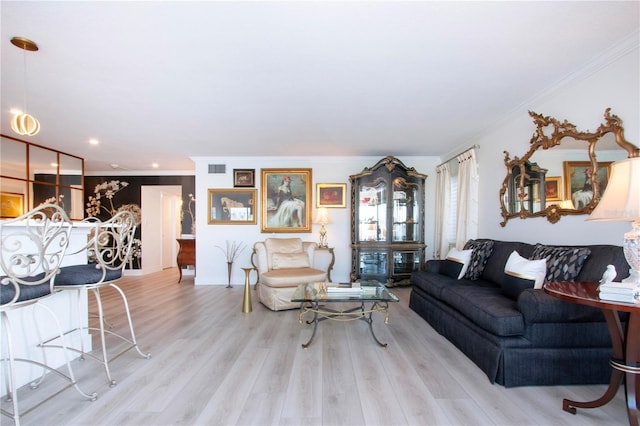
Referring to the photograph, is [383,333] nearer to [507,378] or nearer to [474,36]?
[507,378]

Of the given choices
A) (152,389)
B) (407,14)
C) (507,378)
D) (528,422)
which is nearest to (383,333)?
(507,378)

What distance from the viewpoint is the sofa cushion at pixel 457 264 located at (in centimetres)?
331

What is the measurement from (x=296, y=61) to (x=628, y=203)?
88.3 inches

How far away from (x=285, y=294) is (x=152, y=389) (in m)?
1.88

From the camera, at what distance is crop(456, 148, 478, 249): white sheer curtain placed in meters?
4.10

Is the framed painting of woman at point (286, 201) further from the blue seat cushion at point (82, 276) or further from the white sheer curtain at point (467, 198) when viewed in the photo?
the blue seat cushion at point (82, 276)

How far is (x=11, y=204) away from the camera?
4254mm

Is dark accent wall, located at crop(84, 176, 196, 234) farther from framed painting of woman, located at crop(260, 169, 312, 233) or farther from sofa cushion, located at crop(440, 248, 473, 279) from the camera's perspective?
sofa cushion, located at crop(440, 248, 473, 279)

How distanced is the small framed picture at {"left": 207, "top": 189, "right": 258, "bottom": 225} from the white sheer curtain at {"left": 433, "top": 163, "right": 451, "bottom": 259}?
11.0 feet

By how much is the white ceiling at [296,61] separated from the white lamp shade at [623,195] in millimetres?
962

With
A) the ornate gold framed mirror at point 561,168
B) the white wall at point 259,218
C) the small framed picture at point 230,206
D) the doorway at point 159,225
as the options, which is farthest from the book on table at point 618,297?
the doorway at point 159,225

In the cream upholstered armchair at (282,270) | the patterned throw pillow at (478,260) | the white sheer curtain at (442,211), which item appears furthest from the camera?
the white sheer curtain at (442,211)

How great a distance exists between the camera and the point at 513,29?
1878 mm

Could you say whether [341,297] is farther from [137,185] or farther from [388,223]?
[137,185]
